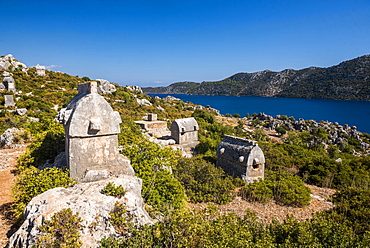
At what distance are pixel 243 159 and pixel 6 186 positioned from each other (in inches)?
439

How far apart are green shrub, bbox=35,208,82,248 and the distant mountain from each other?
13890cm

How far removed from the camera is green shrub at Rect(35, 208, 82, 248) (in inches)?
179

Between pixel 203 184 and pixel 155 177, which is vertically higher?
pixel 155 177

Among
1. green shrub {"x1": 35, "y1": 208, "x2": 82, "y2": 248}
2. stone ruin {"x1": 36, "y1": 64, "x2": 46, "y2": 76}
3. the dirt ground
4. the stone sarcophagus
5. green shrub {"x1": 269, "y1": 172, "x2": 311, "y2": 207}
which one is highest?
stone ruin {"x1": 36, "y1": 64, "x2": 46, "y2": 76}

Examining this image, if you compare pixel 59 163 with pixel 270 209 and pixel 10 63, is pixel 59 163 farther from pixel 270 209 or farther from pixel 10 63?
pixel 10 63

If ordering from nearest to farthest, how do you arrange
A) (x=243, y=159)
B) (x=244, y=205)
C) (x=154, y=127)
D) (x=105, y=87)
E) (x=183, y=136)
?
(x=244, y=205) → (x=243, y=159) → (x=183, y=136) → (x=154, y=127) → (x=105, y=87)

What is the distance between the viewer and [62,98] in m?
34.2

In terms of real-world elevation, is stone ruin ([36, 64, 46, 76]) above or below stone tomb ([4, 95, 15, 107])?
above

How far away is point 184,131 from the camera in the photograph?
67.3 feet

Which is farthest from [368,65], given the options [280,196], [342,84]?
Result: [280,196]

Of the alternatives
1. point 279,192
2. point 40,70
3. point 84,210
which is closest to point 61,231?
point 84,210

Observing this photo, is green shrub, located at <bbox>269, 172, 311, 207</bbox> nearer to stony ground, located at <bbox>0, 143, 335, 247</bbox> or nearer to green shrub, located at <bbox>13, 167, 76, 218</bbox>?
stony ground, located at <bbox>0, 143, 335, 247</bbox>

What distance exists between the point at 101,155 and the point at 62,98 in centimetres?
3131

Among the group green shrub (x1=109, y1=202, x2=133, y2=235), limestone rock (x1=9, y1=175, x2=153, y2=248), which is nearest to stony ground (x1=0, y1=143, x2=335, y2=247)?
limestone rock (x1=9, y1=175, x2=153, y2=248)
